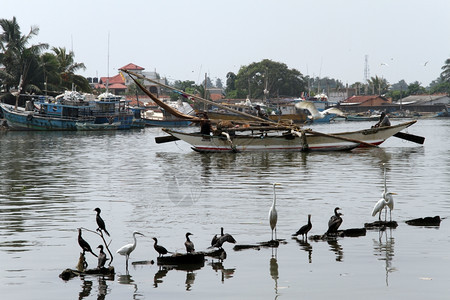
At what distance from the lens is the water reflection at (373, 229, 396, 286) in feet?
33.8

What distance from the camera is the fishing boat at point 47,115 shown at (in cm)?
5859

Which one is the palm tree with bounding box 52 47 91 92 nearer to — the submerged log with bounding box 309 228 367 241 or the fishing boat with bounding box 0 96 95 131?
the fishing boat with bounding box 0 96 95 131

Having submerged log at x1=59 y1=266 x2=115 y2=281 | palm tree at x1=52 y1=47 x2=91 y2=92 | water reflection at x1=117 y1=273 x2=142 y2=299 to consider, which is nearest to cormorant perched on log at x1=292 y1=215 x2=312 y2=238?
water reflection at x1=117 y1=273 x2=142 y2=299

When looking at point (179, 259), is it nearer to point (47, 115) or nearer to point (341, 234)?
point (341, 234)

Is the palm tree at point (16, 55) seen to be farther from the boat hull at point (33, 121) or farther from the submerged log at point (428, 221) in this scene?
the submerged log at point (428, 221)

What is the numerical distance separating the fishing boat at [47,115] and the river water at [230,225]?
106 ft

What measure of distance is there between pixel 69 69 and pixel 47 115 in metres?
11.9

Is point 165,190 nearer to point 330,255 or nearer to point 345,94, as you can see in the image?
point 330,255

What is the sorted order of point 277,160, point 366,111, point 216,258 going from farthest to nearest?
point 366,111, point 277,160, point 216,258

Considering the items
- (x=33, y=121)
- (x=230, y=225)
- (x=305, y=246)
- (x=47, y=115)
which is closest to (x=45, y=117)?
(x=47, y=115)

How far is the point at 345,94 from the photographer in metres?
130

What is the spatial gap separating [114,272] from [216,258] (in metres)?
1.67

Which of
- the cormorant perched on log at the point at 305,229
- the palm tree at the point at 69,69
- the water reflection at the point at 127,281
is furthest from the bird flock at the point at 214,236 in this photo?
the palm tree at the point at 69,69

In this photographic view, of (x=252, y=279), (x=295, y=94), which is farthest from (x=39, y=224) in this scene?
(x=295, y=94)
